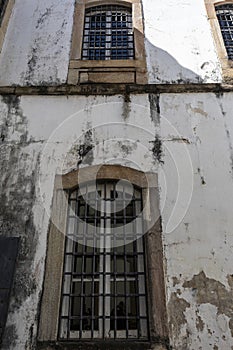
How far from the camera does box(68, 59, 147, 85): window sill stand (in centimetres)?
647

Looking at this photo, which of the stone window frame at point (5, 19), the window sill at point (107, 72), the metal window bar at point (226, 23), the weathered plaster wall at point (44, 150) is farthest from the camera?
the metal window bar at point (226, 23)

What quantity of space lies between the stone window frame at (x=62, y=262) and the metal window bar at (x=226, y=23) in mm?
3502

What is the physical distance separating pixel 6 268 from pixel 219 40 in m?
5.62

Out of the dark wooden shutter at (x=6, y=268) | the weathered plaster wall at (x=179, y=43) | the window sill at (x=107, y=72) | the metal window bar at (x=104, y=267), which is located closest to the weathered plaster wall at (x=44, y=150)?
the dark wooden shutter at (x=6, y=268)

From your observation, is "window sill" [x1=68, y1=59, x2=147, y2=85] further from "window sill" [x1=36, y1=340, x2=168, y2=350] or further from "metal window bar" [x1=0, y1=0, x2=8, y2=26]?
"window sill" [x1=36, y1=340, x2=168, y2=350]

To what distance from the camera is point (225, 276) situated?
4527 millimetres

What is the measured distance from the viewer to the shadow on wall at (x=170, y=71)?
652 centimetres

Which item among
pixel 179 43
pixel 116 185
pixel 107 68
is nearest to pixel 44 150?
pixel 116 185

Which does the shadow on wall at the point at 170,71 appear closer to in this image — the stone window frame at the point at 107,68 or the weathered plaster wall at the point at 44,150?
the stone window frame at the point at 107,68

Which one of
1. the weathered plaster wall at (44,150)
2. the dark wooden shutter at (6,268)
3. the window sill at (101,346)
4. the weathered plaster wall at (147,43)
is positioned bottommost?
the window sill at (101,346)

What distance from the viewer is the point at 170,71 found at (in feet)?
21.9

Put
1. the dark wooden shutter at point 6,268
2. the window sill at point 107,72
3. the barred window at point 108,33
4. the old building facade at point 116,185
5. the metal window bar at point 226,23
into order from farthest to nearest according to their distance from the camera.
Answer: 1. the metal window bar at point 226,23
2. the barred window at point 108,33
3. the window sill at point 107,72
4. the old building facade at point 116,185
5. the dark wooden shutter at point 6,268

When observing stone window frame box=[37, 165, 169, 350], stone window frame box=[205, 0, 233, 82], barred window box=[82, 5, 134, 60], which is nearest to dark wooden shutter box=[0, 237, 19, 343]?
stone window frame box=[37, 165, 169, 350]

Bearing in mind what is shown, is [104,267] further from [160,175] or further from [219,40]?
[219,40]
